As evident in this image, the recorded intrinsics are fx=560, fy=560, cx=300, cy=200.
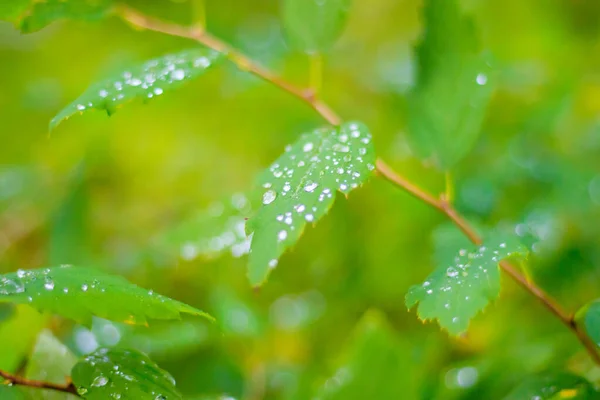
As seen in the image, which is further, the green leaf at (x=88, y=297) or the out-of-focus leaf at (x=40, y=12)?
the out-of-focus leaf at (x=40, y=12)

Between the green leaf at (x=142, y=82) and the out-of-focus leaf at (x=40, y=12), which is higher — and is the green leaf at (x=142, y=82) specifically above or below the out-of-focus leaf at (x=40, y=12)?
below

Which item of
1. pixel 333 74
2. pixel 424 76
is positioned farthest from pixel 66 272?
pixel 333 74

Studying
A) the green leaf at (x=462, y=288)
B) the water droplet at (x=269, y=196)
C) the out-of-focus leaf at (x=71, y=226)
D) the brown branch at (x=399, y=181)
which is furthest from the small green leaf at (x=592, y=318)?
the out-of-focus leaf at (x=71, y=226)

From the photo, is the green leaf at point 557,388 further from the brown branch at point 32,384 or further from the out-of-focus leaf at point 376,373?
the brown branch at point 32,384

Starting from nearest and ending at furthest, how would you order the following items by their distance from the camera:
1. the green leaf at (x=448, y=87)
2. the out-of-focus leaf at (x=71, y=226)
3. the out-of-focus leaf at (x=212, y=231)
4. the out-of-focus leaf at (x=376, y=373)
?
the out-of-focus leaf at (x=376, y=373), the green leaf at (x=448, y=87), the out-of-focus leaf at (x=212, y=231), the out-of-focus leaf at (x=71, y=226)

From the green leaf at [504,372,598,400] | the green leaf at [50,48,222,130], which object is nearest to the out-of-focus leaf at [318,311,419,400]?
the green leaf at [504,372,598,400]

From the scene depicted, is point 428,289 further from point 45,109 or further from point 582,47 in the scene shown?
point 582,47

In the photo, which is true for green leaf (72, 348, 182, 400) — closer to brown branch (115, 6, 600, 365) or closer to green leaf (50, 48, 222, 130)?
green leaf (50, 48, 222, 130)
